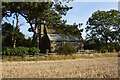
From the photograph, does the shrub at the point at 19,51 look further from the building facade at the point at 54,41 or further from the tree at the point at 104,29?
the tree at the point at 104,29

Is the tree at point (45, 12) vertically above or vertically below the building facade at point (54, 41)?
above

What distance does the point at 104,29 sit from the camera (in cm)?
4250

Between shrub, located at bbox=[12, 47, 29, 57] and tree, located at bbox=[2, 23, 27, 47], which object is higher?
tree, located at bbox=[2, 23, 27, 47]

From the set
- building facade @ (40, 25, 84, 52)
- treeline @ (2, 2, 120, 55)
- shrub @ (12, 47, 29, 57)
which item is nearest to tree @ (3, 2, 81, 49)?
treeline @ (2, 2, 120, 55)

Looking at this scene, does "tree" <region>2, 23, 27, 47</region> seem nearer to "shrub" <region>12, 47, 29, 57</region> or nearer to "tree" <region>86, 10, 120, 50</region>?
"shrub" <region>12, 47, 29, 57</region>

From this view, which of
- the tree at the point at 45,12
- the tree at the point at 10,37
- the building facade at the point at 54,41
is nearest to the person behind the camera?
the tree at the point at 45,12

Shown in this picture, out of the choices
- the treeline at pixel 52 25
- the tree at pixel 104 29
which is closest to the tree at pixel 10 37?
the treeline at pixel 52 25

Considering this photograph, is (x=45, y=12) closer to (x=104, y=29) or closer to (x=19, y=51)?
(x=19, y=51)

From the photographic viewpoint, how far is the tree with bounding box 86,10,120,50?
4144cm

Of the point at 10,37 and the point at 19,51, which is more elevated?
the point at 10,37

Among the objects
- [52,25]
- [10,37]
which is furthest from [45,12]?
[10,37]

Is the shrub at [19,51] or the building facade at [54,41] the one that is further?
the building facade at [54,41]

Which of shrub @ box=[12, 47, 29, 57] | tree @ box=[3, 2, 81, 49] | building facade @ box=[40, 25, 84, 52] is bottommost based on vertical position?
shrub @ box=[12, 47, 29, 57]

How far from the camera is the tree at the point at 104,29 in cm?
4144
